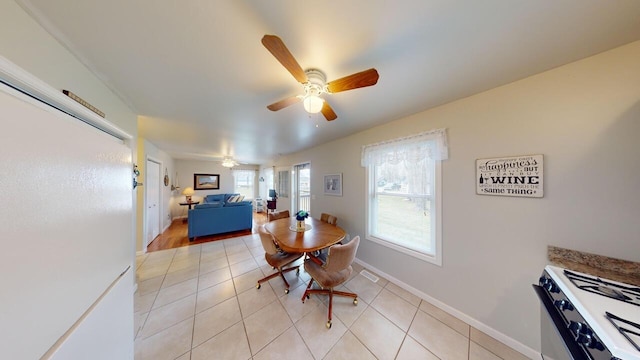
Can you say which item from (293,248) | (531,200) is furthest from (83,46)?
(531,200)

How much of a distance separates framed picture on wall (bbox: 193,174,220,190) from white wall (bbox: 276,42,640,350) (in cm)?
672

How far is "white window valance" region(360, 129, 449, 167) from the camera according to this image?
188 centimetres

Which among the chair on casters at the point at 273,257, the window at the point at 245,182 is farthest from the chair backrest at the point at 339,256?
the window at the point at 245,182

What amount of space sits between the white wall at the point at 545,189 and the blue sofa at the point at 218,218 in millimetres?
3775

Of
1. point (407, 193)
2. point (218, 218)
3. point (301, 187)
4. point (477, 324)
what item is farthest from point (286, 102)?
point (218, 218)

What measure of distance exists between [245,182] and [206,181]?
134 centimetres

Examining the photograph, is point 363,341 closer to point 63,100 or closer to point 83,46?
point 63,100

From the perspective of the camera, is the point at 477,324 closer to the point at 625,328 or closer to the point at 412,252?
the point at 412,252

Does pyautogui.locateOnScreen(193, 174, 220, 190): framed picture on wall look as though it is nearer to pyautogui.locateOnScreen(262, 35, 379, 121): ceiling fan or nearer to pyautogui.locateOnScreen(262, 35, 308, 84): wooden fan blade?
pyautogui.locateOnScreen(262, 35, 379, 121): ceiling fan

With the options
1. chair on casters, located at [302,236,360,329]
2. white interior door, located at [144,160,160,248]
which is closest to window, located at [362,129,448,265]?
chair on casters, located at [302,236,360,329]

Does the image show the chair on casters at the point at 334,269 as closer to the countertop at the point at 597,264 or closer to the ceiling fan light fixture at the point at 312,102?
the ceiling fan light fixture at the point at 312,102

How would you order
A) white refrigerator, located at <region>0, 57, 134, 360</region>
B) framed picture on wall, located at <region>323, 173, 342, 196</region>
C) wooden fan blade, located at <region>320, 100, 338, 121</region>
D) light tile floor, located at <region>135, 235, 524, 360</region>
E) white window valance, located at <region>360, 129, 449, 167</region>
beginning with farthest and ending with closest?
framed picture on wall, located at <region>323, 173, 342, 196</region>
white window valance, located at <region>360, 129, 449, 167</region>
wooden fan blade, located at <region>320, 100, 338, 121</region>
light tile floor, located at <region>135, 235, 524, 360</region>
white refrigerator, located at <region>0, 57, 134, 360</region>

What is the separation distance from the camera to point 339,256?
5.64 ft

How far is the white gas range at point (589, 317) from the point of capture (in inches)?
26.3
